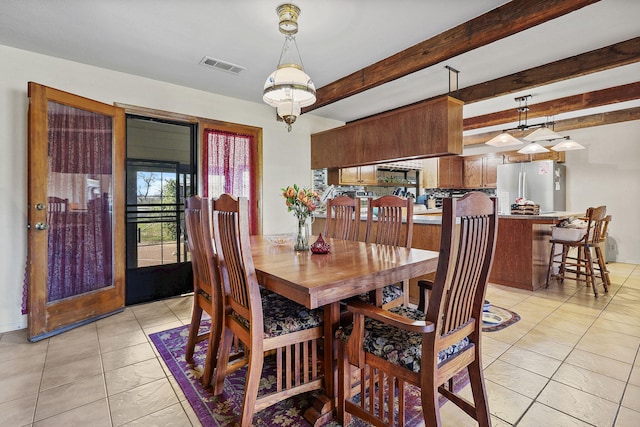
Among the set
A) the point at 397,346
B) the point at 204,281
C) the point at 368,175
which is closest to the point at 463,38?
the point at 397,346

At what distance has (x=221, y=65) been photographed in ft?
10.4

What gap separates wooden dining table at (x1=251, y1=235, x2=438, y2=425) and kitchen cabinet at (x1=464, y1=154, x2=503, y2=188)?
572 centimetres

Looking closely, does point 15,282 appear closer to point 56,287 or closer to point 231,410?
point 56,287

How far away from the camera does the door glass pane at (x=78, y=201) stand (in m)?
2.73

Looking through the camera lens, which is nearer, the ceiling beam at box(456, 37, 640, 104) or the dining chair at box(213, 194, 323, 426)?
the dining chair at box(213, 194, 323, 426)

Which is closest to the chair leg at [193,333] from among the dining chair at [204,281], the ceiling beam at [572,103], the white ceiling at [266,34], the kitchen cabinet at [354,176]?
the dining chair at [204,281]

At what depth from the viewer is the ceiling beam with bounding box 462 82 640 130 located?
3.91m

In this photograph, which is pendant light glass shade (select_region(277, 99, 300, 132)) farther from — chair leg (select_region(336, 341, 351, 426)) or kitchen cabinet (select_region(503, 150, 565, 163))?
kitchen cabinet (select_region(503, 150, 565, 163))

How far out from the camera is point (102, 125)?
306cm

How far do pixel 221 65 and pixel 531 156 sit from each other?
6142 mm

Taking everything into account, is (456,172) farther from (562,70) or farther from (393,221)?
(393,221)

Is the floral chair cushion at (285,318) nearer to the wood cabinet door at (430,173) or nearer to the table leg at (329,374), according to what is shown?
the table leg at (329,374)

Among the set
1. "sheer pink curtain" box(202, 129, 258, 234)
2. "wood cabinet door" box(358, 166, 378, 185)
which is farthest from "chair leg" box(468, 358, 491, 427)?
"wood cabinet door" box(358, 166, 378, 185)

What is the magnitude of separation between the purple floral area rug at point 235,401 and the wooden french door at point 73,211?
3.99 ft
